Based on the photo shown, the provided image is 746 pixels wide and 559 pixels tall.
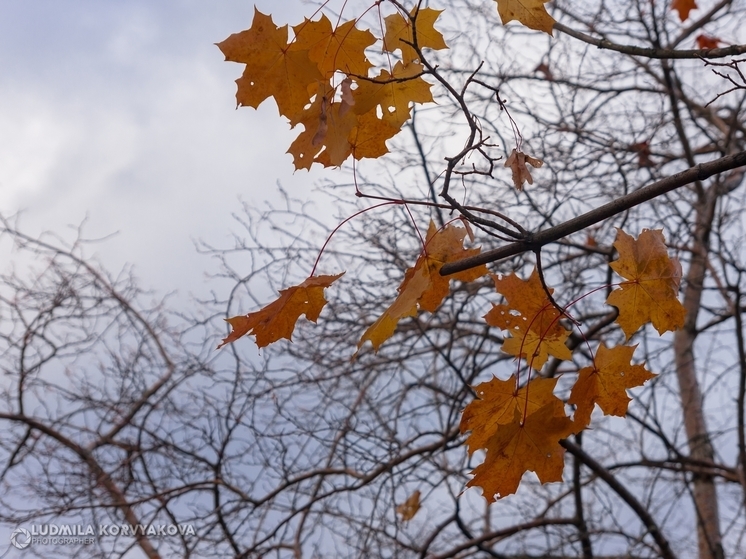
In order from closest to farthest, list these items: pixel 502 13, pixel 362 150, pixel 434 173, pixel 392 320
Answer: pixel 392 320, pixel 502 13, pixel 362 150, pixel 434 173

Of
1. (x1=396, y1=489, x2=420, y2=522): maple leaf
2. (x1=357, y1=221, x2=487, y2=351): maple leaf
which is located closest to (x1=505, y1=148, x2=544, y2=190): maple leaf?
(x1=357, y1=221, x2=487, y2=351): maple leaf

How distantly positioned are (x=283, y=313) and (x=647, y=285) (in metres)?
0.73

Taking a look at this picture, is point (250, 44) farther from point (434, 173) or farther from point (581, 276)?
point (581, 276)

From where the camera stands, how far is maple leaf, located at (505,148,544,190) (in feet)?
4.60

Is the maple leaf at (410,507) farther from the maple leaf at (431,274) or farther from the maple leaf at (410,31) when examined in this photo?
the maple leaf at (410,31)

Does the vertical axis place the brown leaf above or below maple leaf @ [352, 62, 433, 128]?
above

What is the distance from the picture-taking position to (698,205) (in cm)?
389

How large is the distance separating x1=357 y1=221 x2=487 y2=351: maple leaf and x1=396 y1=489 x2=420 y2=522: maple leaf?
8.42 feet

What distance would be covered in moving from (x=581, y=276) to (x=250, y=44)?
303 centimetres

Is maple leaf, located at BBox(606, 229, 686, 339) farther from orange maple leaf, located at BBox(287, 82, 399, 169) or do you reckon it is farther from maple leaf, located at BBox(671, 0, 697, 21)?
maple leaf, located at BBox(671, 0, 697, 21)

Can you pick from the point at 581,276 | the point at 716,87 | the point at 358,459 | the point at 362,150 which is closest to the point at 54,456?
the point at 358,459

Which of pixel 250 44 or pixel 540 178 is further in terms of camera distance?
pixel 540 178

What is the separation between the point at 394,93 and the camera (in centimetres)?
144

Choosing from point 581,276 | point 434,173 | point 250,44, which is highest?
point 434,173
